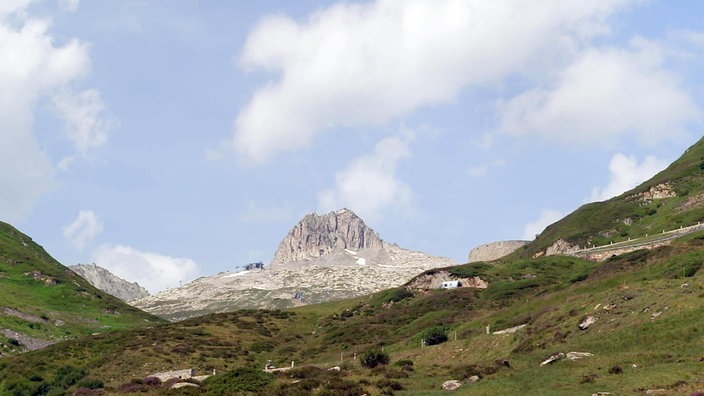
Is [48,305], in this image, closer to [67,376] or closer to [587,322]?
[67,376]

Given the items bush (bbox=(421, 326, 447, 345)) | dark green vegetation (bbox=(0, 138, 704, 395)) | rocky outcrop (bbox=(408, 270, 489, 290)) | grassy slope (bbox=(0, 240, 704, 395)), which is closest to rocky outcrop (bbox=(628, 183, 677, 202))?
dark green vegetation (bbox=(0, 138, 704, 395))

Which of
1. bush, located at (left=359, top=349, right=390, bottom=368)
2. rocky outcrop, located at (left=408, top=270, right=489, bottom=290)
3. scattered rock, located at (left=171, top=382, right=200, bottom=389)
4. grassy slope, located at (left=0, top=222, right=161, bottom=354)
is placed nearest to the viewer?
scattered rock, located at (left=171, top=382, right=200, bottom=389)

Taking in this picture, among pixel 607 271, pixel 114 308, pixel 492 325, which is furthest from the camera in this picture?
pixel 114 308

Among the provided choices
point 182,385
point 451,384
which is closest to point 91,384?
point 182,385

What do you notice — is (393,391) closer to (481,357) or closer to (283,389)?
(283,389)

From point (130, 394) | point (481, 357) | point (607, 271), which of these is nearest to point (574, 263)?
point (607, 271)

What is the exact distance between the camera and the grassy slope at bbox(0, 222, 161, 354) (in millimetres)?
126669

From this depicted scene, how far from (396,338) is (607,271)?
3435 cm

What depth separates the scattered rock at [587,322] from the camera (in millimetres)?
65438

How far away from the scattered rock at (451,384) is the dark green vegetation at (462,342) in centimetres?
72

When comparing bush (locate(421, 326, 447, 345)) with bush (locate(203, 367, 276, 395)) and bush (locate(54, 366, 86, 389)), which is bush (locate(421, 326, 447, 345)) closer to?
bush (locate(203, 367, 276, 395))

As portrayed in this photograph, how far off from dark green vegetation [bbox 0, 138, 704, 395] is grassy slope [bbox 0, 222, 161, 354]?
20809 mm

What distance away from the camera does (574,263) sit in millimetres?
147750

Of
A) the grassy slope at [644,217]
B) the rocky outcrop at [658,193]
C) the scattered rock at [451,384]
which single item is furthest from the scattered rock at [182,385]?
the rocky outcrop at [658,193]
